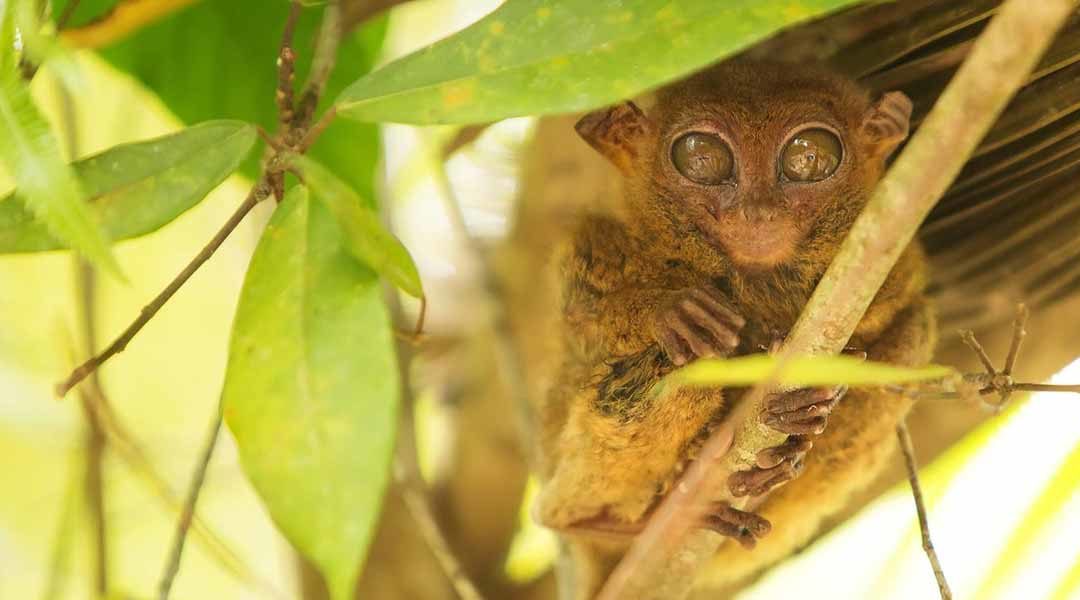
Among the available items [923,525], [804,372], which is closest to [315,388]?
[804,372]

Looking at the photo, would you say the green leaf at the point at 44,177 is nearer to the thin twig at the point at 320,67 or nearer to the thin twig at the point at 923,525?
the thin twig at the point at 320,67

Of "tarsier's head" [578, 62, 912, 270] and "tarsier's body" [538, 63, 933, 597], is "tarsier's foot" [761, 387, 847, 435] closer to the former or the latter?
"tarsier's body" [538, 63, 933, 597]

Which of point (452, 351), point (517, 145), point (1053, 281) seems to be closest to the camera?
point (1053, 281)

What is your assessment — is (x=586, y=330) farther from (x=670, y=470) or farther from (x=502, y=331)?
(x=502, y=331)

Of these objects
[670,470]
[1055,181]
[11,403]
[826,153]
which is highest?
[1055,181]

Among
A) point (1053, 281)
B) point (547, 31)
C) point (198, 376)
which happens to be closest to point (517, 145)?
point (198, 376)

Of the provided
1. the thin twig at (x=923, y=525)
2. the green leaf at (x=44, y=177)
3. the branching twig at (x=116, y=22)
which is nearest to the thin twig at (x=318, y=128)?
the green leaf at (x=44, y=177)
